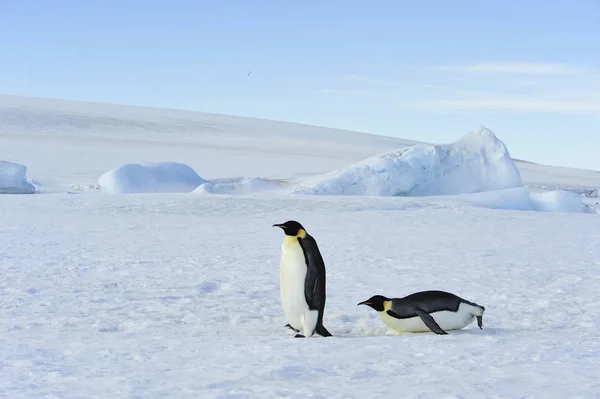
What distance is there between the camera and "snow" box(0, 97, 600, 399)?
8.90 feet

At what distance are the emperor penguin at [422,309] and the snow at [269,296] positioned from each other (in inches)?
3.4

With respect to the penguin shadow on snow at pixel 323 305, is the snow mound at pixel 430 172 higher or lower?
higher

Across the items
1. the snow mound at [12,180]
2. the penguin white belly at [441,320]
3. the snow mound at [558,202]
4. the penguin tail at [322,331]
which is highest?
the snow mound at [558,202]

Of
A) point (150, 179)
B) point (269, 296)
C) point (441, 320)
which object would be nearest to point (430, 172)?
point (150, 179)

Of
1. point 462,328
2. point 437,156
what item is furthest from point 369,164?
point 462,328

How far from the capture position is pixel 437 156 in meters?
14.8

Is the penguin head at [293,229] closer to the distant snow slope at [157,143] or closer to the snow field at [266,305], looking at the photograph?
the snow field at [266,305]

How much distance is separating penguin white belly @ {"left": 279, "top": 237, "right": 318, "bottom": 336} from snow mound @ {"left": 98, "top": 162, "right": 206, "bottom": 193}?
40.3 feet

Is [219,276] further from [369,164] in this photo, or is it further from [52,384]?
[369,164]

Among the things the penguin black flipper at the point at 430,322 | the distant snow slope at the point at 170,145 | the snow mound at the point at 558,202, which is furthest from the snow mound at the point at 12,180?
the penguin black flipper at the point at 430,322

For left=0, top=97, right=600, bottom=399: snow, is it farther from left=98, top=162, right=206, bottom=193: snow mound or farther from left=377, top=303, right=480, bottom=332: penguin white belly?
left=98, top=162, right=206, bottom=193: snow mound

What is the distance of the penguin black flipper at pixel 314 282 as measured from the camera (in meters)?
3.71

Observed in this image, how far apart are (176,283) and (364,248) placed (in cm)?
214

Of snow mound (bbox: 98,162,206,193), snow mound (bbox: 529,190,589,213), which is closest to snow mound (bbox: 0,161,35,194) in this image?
snow mound (bbox: 98,162,206,193)
